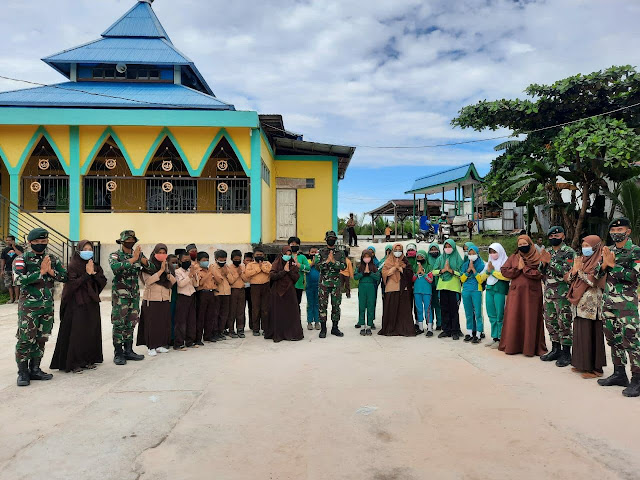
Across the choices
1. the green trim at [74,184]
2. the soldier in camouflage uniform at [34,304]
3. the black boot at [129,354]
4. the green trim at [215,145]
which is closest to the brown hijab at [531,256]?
the black boot at [129,354]

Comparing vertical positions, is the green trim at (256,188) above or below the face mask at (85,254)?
above

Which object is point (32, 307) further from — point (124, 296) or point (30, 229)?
point (30, 229)

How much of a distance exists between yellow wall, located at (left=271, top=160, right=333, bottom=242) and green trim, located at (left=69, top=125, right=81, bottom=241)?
6719 mm

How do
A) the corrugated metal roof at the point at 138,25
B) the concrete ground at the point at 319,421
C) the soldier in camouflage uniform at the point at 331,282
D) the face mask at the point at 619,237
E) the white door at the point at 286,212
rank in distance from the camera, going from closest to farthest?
the concrete ground at the point at 319,421, the face mask at the point at 619,237, the soldier in camouflage uniform at the point at 331,282, the white door at the point at 286,212, the corrugated metal roof at the point at 138,25

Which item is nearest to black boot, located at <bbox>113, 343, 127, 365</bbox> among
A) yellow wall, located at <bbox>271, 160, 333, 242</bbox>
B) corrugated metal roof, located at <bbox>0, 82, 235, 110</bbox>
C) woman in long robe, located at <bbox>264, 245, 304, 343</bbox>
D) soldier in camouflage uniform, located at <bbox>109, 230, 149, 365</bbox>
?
soldier in camouflage uniform, located at <bbox>109, 230, 149, 365</bbox>

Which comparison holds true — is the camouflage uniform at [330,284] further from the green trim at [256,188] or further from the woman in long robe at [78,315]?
the green trim at [256,188]

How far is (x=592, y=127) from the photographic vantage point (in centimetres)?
1436

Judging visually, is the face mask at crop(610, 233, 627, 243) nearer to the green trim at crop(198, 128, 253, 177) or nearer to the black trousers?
the black trousers

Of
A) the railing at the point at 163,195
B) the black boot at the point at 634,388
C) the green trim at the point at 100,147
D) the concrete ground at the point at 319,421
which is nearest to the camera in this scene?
the concrete ground at the point at 319,421

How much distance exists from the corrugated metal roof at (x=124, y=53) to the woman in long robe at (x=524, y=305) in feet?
45.8

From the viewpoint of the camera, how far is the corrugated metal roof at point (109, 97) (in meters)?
14.3

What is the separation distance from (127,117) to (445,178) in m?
16.1

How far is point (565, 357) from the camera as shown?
5910mm

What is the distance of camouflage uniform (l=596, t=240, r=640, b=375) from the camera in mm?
4762
